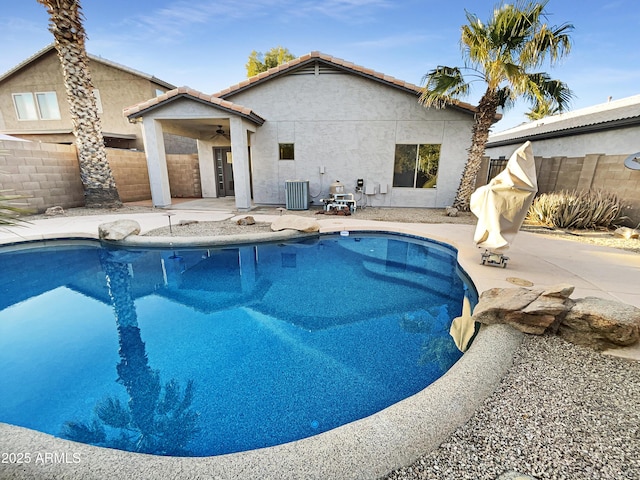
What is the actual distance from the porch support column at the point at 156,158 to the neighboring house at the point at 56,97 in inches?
252

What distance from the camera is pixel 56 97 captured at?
1611 centimetres

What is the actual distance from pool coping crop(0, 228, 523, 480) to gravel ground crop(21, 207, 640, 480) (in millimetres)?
97

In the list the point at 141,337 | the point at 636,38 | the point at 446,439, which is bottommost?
the point at 141,337

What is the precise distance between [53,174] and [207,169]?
6014 millimetres

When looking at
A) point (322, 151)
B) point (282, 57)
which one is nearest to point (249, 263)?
point (322, 151)

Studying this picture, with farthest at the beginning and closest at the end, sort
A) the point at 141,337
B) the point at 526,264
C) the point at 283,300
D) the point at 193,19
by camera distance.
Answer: the point at 193,19
the point at 526,264
the point at 283,300
the point at 141,337

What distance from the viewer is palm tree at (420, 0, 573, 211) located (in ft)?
24.7

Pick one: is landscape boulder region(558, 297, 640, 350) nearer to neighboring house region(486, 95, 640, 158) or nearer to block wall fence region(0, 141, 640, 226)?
block wall fence region(0, 141, 640, 226)

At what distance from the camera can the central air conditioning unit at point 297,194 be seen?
11.0 m

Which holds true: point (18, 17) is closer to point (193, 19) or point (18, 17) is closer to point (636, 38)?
point (193, 19)

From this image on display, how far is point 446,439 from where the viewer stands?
1883 millimetres

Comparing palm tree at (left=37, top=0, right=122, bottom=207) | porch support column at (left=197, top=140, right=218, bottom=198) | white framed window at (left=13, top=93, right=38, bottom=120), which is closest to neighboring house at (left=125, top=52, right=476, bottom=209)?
palm tree at (left=37, top=0, right=122, bottom=207)

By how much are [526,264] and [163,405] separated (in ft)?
19.9

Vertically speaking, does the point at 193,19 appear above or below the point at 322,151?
above
